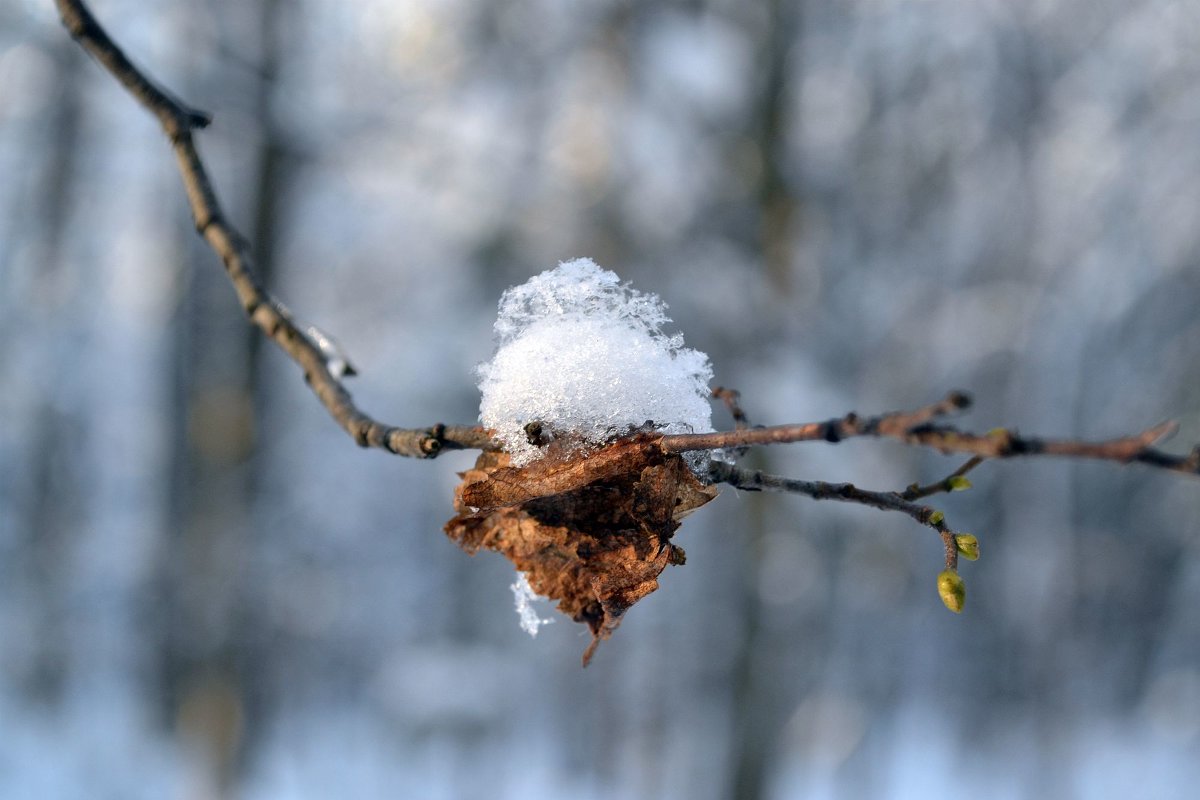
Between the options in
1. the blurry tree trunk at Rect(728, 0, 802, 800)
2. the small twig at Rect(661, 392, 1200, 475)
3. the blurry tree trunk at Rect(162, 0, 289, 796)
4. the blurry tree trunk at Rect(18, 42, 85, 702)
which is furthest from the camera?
the blurry tree trunk at Rect(18, 42, 85, 702)

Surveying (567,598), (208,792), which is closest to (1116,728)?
(208,792)

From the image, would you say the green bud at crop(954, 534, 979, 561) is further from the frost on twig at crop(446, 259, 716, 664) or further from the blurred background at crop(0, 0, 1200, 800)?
the blurred background at crop(0, 0, 1200, 800)

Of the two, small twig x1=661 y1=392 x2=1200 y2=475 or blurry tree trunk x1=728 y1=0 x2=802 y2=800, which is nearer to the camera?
small twig x1=661 y1=392 x2=1200 y2=475

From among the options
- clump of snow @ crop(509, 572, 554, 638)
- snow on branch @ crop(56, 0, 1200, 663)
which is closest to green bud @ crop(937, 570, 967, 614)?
snow on branch @ crop(56, 0, 1200, 663)

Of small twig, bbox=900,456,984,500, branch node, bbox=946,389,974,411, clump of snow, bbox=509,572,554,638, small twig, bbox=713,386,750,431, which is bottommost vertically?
branch node, bbox=946,389,974,411

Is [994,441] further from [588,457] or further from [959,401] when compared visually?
[588,457]

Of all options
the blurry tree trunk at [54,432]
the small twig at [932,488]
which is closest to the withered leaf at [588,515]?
the small twig at [932,488]

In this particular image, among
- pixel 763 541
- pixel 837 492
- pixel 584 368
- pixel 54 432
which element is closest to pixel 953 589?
pixel 837 492

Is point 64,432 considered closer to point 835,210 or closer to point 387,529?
point 387,529

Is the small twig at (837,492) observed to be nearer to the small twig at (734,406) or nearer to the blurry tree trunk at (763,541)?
the small twig at (734,406)
